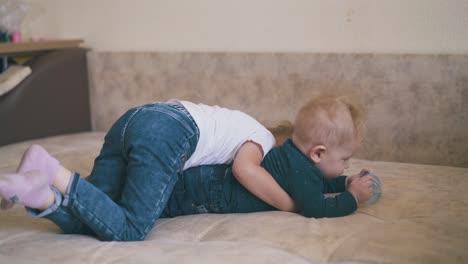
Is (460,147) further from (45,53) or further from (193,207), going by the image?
(45,53)

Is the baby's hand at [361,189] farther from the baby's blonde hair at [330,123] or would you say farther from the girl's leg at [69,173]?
the girl's leg at [69,173]

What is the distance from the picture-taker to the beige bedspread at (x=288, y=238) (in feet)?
3.36

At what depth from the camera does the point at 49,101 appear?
96.4 inches

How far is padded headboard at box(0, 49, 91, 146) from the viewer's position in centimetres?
231

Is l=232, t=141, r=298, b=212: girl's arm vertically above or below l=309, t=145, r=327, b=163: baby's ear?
below

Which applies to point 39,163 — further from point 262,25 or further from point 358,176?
point 262,25

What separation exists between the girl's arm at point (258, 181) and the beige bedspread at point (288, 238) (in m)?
0.03

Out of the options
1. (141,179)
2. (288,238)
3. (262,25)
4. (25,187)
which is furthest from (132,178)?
(262,25)

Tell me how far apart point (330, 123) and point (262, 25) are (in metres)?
0.97

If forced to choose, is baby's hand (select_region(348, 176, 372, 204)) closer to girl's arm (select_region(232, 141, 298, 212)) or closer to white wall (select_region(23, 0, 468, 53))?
girl's arm (select_region(232, 141, 298, 212))

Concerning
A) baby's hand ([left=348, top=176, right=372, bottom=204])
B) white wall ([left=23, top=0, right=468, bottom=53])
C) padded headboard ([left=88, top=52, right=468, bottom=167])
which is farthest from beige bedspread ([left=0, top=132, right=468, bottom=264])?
white wall ([left=23, top=0, right=468, bottom=53])

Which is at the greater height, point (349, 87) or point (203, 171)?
point (349, 87)

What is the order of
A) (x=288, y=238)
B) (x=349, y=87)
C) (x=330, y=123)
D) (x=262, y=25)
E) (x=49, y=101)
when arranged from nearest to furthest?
A: (x=288, y=238), (x=330, y=123), (x=349, y=87), (x=262, y=25), (x=49, y=101)

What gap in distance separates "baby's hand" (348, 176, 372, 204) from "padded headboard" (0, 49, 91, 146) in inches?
61.8
